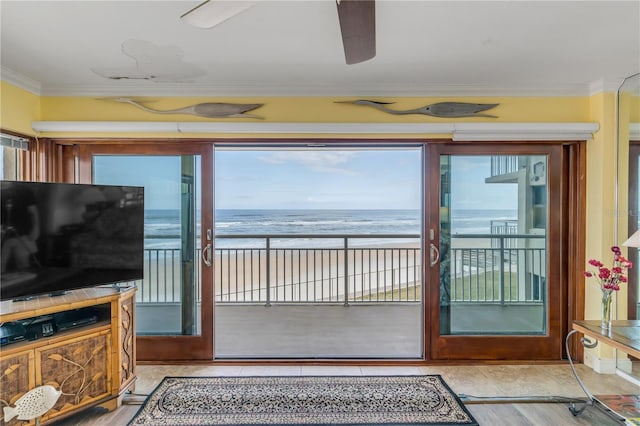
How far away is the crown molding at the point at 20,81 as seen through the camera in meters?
2.57

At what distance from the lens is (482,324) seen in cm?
315

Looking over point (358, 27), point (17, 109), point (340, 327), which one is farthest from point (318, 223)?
point (358, 27)

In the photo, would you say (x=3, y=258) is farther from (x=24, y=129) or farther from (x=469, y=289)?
(x=469, y=289)

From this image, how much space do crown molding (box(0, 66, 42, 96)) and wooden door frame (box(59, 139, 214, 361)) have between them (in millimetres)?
442

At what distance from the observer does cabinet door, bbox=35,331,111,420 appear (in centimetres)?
204

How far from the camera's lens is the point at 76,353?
216 cm

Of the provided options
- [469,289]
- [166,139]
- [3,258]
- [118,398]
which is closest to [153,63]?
[166,139]

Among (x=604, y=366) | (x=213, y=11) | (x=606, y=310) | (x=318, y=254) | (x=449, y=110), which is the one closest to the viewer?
(x=213, y=11)

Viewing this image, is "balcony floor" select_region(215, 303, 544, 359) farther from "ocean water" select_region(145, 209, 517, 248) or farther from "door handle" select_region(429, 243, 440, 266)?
"ocean water" select_region(145, 209, 517, 248)

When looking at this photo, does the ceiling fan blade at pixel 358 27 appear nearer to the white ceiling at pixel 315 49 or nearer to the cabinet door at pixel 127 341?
the white ceiling at pixel 315 49

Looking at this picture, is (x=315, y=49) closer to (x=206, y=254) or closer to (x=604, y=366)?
(x=206, y=254)

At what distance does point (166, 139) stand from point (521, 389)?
336 centimetres

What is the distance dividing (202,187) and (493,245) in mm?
2567

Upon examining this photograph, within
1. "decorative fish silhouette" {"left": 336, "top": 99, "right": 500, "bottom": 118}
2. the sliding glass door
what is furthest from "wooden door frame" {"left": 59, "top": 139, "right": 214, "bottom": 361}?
"decorative fish silhouette" {"left": 336, "top": 99, "right": 500, "bottom": 118}
